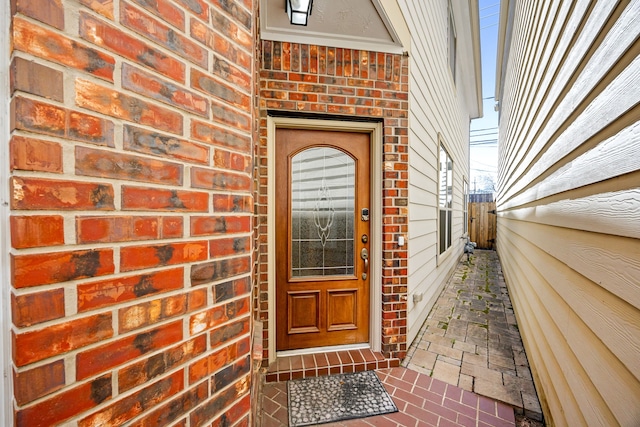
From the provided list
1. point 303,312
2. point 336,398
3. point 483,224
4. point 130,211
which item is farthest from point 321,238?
point 483,224

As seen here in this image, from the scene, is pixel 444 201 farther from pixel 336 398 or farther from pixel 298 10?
pixel 298 10

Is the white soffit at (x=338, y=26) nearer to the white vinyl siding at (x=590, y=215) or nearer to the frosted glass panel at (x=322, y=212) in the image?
the frosted glass panel at (x=322, y=212)

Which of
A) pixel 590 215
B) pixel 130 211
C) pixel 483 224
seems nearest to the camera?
pixel 130 211

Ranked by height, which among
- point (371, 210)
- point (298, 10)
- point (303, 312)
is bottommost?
point (303, 312)

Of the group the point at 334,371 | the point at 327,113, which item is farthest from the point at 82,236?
the point at 334,371

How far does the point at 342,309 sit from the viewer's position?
2.65 metres

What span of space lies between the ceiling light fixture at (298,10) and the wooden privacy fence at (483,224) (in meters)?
10.5

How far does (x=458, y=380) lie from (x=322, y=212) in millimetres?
1888

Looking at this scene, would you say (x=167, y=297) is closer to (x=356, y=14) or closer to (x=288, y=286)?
(x=288, y=286)

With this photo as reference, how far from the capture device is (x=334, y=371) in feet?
7.90

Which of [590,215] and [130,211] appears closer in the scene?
[130,211]

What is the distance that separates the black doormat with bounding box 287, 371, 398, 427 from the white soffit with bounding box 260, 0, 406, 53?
115 inches

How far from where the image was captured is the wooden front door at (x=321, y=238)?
254 centimetres

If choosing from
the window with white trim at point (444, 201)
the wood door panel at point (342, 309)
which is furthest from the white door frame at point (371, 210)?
the window with white trim at point (444, 201)
